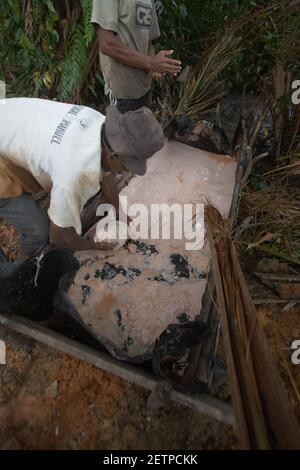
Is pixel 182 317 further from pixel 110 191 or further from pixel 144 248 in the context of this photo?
pixel 110 191

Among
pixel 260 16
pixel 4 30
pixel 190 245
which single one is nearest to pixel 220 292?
pixel 190 245

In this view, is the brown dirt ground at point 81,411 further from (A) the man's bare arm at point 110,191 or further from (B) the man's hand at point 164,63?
(B) the man's hand at point 164,63

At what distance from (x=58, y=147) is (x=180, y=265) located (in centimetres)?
105

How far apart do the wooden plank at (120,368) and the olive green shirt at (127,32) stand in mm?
1737

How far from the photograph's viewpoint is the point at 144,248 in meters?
2.42

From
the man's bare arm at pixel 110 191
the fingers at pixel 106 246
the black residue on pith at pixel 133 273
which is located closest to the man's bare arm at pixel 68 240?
the fingers at pixel 106 246

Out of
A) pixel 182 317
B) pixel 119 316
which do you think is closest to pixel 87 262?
pixel 119 316

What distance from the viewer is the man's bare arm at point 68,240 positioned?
1944 millimetres

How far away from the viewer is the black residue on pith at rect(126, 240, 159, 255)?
2400 mm

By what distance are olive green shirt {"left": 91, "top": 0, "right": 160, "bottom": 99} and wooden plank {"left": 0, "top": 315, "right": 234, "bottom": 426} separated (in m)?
1.74

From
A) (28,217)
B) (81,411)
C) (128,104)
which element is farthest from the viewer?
(128,104)

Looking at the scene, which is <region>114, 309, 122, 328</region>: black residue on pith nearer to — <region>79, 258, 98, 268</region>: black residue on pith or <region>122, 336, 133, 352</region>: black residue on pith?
<region>122, 336, 133, 352</region>: black residue on pith

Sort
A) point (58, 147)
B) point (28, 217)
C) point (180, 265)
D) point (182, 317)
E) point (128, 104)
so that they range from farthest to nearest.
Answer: point (128, 104), point (180, 265), point (28, 217), point (182, 317), point (58, 147)

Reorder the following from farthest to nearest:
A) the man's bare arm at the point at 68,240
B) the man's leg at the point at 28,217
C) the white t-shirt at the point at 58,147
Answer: the man's leg at the point at 28,217 → the man's bare arm at the point at 68,240 → the white t-shirt at the point at 58,147
